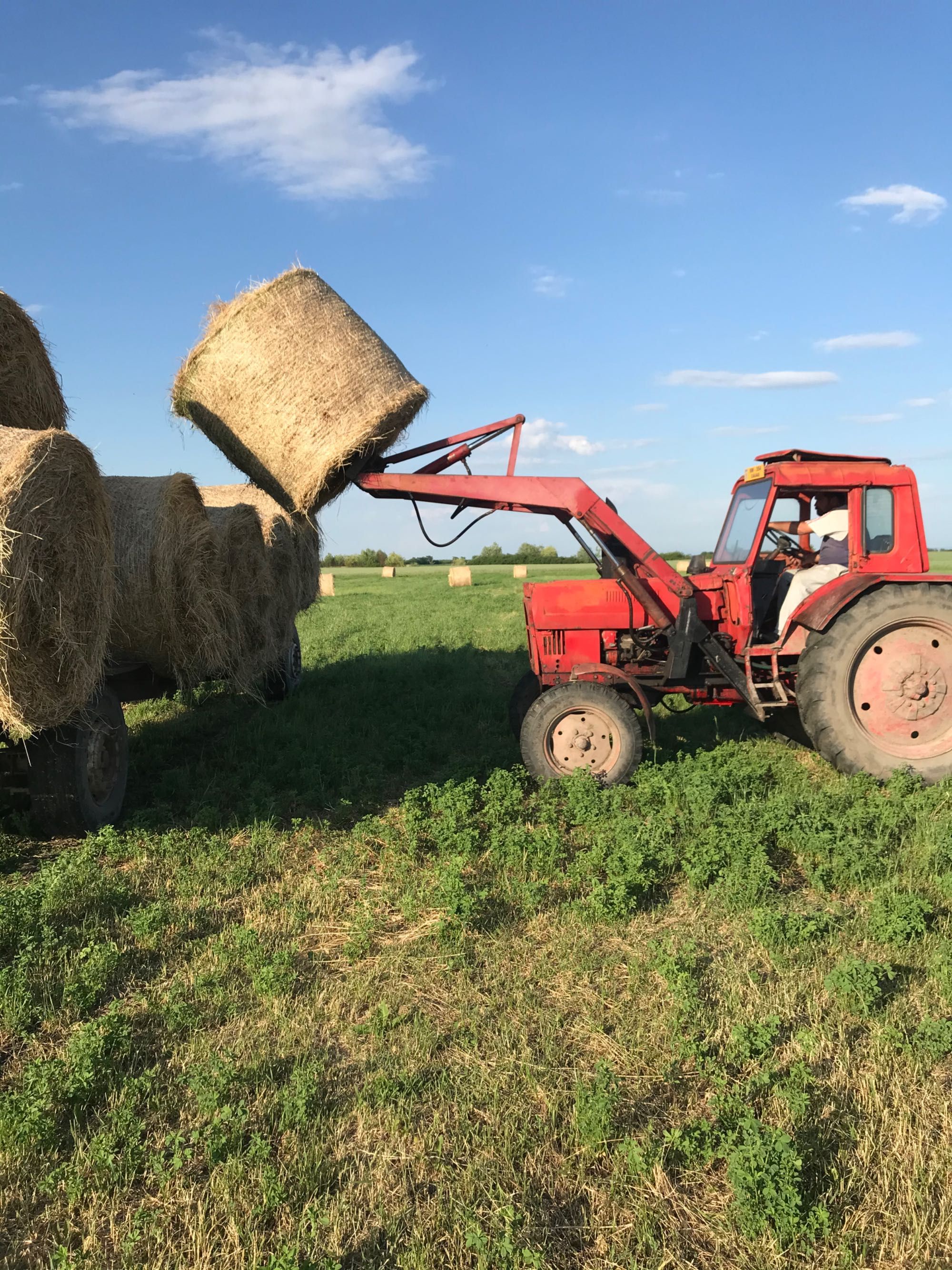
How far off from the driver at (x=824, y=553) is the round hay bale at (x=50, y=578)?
16.3 ft

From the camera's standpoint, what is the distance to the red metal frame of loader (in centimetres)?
657

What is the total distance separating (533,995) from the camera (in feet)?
12.4

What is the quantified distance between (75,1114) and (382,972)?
136 centimetres

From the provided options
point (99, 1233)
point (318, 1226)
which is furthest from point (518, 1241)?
point (99, 1233)

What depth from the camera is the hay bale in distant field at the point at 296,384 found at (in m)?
5.85

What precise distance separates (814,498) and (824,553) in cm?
49

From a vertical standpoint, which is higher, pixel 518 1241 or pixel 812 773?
pixel 812 773

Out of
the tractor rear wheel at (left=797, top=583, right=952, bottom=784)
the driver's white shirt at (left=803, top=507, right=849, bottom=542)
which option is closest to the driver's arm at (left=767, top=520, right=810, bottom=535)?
the driver's white shirt at (left=803, top=507, right=849, bottom=542)

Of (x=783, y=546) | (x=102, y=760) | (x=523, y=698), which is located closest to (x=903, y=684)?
(x=783, y=546)

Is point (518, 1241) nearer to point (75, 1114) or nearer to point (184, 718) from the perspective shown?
point (75, 1114)

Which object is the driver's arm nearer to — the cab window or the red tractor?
the red tractor

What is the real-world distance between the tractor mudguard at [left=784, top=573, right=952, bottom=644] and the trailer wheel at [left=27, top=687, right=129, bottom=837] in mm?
4994

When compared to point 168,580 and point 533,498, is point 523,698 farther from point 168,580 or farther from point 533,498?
point 168,580

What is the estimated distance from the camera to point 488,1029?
3.52 m
